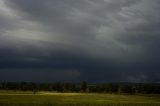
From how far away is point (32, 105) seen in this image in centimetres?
7819

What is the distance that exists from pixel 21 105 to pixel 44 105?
5.30 m

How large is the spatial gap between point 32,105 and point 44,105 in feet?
10.5

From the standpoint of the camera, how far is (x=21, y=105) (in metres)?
77.1

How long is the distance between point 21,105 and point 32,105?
261 centimetres

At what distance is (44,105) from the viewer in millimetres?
76938
